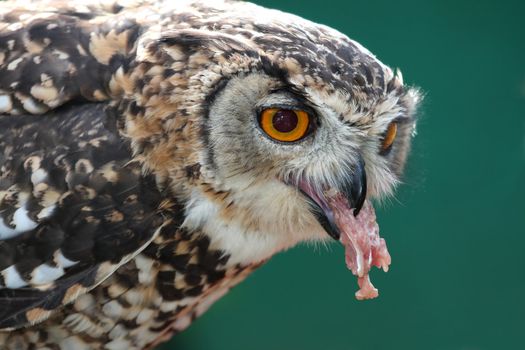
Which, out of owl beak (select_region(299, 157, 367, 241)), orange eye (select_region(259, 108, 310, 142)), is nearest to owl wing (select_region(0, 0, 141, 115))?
orange eye (select_region(259, 108, 310, 142))

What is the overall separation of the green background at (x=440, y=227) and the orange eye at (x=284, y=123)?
4.35 ft

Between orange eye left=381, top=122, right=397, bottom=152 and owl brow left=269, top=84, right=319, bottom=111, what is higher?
owl brow left=269, top=84, right=319, bottom=111

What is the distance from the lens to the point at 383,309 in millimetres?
3248

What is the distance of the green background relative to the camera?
10.0ft

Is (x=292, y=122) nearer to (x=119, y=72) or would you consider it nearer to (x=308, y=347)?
(x=119, y=72)

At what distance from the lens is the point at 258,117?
5.91 feet

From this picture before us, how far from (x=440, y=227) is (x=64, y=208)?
1681 mm

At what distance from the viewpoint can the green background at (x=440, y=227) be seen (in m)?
3.05

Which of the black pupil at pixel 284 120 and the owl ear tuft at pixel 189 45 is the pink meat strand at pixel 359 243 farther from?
the owl ear tuft at pixel 189 45

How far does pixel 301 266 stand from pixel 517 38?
1.19m

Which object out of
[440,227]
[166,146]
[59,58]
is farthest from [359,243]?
[440,227]

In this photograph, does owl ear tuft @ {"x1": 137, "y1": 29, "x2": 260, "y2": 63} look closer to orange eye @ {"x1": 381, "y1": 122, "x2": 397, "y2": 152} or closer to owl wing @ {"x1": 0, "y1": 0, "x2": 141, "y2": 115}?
owl wing @ {"x1": 0, "y1": 0, "x2": 141, "y2": 115}

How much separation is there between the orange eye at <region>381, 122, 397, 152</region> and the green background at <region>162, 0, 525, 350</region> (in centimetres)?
105

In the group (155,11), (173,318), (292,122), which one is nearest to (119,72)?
(155,11)
